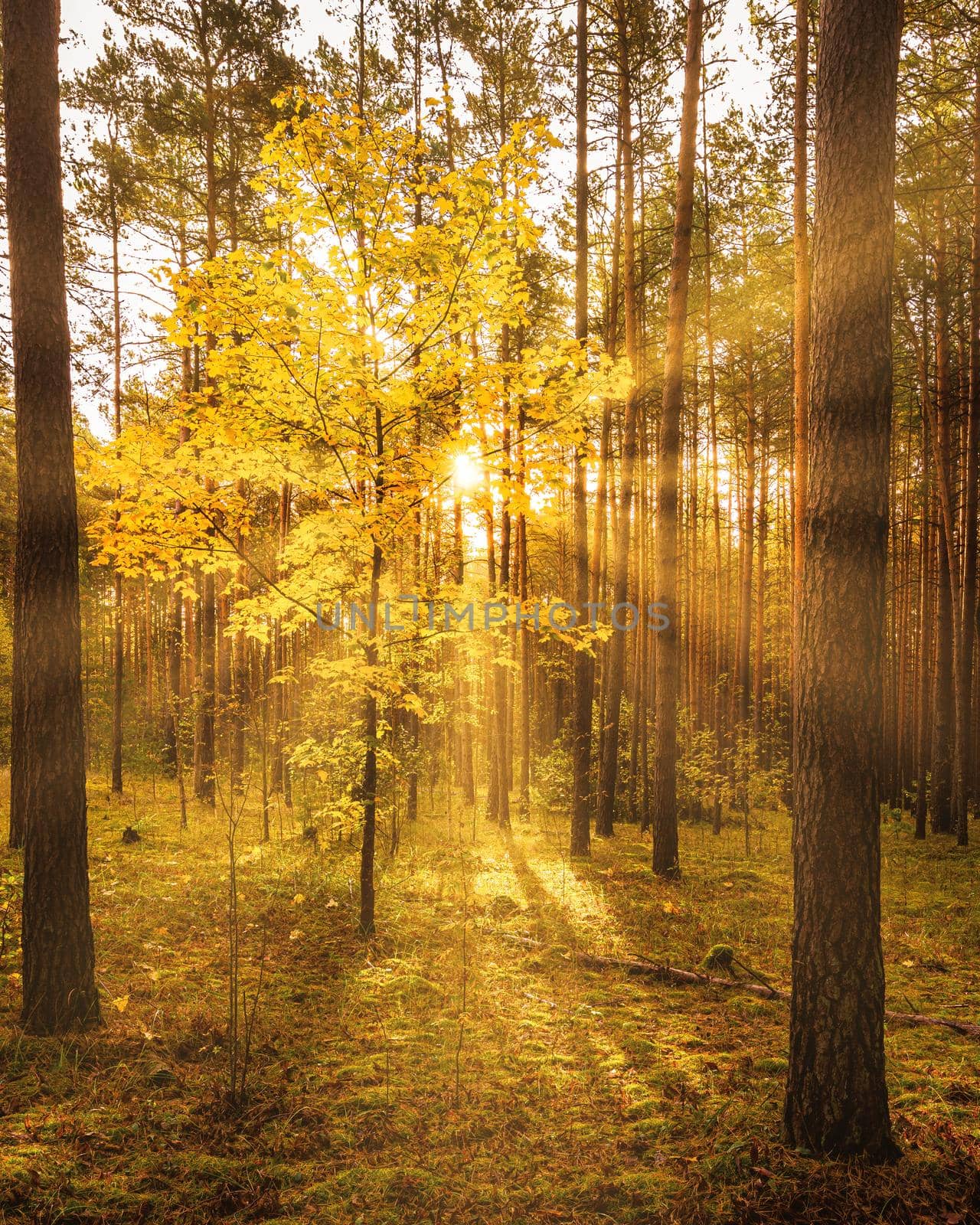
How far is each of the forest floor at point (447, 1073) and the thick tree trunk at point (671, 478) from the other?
4.71 ft

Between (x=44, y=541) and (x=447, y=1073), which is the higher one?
(x=44, y=541)

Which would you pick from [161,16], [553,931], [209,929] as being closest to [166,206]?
[161,16]

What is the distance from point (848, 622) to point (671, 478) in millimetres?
6134

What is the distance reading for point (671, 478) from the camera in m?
9.03

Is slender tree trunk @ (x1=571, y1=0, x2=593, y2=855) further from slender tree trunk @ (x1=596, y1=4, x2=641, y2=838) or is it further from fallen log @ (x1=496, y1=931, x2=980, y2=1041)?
fallen log @ (x1=496, y1=931, x2=980, y2=1041)

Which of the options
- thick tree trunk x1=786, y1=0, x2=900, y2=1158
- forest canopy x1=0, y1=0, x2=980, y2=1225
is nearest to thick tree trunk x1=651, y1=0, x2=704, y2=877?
forest canopy x1=0, y1=0, x2=980, y2=1225

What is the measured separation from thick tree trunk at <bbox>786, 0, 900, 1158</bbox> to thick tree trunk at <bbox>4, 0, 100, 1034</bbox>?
4.69m

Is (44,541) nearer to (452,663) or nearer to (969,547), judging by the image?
(452,663)

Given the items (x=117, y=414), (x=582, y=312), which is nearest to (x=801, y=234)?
(x=582, y=312)

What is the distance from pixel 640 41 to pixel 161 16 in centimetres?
830

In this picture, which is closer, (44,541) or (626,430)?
(44,541)

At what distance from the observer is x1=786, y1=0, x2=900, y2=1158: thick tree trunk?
3207mm

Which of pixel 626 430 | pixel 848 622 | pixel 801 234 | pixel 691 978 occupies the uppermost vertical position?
pixel 801 234

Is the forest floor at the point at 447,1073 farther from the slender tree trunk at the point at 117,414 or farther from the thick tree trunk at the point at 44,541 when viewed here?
the slender tree trunk at the point at 117,414
